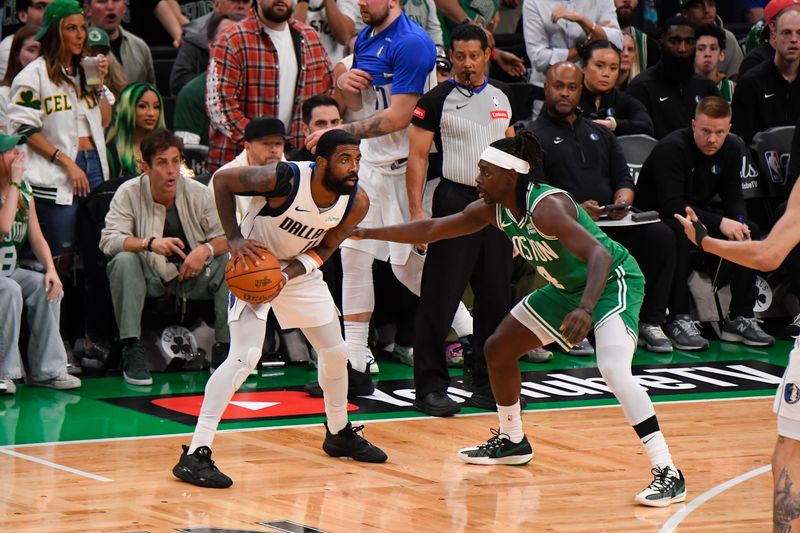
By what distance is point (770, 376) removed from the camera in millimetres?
9219

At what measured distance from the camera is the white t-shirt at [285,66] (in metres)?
9.42

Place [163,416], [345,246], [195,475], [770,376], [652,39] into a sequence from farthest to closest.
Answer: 1. [652,39]
2. [770,376]
3. [345,246]
4. [163,416]
5. [195,475]

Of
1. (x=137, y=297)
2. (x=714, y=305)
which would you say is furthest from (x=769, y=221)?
(x=137, y=297)

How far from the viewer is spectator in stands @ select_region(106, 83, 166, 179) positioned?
927 centimetres

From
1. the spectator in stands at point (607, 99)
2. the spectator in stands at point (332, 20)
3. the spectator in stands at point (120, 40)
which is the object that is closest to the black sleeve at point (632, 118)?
the spectator in stands at point (607, 99)

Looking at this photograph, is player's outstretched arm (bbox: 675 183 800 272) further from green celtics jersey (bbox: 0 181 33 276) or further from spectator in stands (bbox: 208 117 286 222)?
green celtics jersey (bbox: 0 181 33 276)

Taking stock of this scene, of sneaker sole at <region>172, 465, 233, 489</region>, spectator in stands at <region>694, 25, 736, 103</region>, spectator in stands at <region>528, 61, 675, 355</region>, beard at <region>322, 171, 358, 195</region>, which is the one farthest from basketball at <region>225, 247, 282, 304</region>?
spectator in stands at <region>694, 25, 736, 103</region>

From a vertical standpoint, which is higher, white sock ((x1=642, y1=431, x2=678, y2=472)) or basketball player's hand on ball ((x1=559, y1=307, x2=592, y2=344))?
basketball player's hand on ball ((x1=559, y1=307, x2=592, y2=344))

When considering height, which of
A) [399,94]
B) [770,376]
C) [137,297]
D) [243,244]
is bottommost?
[770,376]

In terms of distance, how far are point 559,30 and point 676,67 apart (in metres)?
0.97

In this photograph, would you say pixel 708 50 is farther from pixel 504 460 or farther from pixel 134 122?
pixel 504 460

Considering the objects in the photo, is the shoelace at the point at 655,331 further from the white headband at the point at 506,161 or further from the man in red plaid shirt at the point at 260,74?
the white headband at the point at 506,161

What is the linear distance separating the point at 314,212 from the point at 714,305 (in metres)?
4.81

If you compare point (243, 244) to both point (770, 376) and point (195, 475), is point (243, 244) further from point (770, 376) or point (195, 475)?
point (770, 376)
